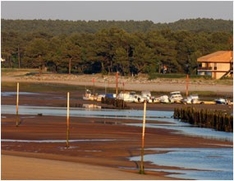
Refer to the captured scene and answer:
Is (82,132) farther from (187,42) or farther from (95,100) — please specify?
(187,42)

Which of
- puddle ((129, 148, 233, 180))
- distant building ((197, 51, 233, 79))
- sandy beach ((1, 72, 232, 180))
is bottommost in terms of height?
puddle ((129, 148, 233, 180))

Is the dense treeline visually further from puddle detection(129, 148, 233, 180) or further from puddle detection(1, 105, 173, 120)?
puddle detection(129, 148, 233, 180)

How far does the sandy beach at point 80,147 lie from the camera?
20.3 meters

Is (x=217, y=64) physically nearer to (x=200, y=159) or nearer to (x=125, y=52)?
(x=125, y=52)

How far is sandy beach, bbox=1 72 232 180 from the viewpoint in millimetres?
20297

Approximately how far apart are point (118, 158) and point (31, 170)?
25.2 ft

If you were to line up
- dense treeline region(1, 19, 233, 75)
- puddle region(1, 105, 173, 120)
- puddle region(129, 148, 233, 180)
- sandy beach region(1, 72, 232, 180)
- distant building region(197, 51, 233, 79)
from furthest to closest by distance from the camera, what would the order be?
dense treeline region(1, 19, 233, 75)
distant building region(197, 51, 233, 79)
puddle region(1, 105, 173, 120)
puddle region(129, 148, 233, 180)
sandy beach region(1, 72, 232, 180)

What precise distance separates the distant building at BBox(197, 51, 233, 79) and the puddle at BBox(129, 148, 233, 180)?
82554mm

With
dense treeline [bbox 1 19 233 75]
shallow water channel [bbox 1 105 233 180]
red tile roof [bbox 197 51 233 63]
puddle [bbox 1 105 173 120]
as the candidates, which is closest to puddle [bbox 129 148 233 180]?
shallow water channel [bbox 1 105 233 180]

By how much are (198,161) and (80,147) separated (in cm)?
537

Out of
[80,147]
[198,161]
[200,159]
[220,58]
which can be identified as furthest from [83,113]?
[220,58]

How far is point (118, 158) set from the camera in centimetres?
2714

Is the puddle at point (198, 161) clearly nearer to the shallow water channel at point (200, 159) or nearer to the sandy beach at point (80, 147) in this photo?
the shallow water channel at point (200, 159)

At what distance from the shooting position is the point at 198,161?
88.0ft
